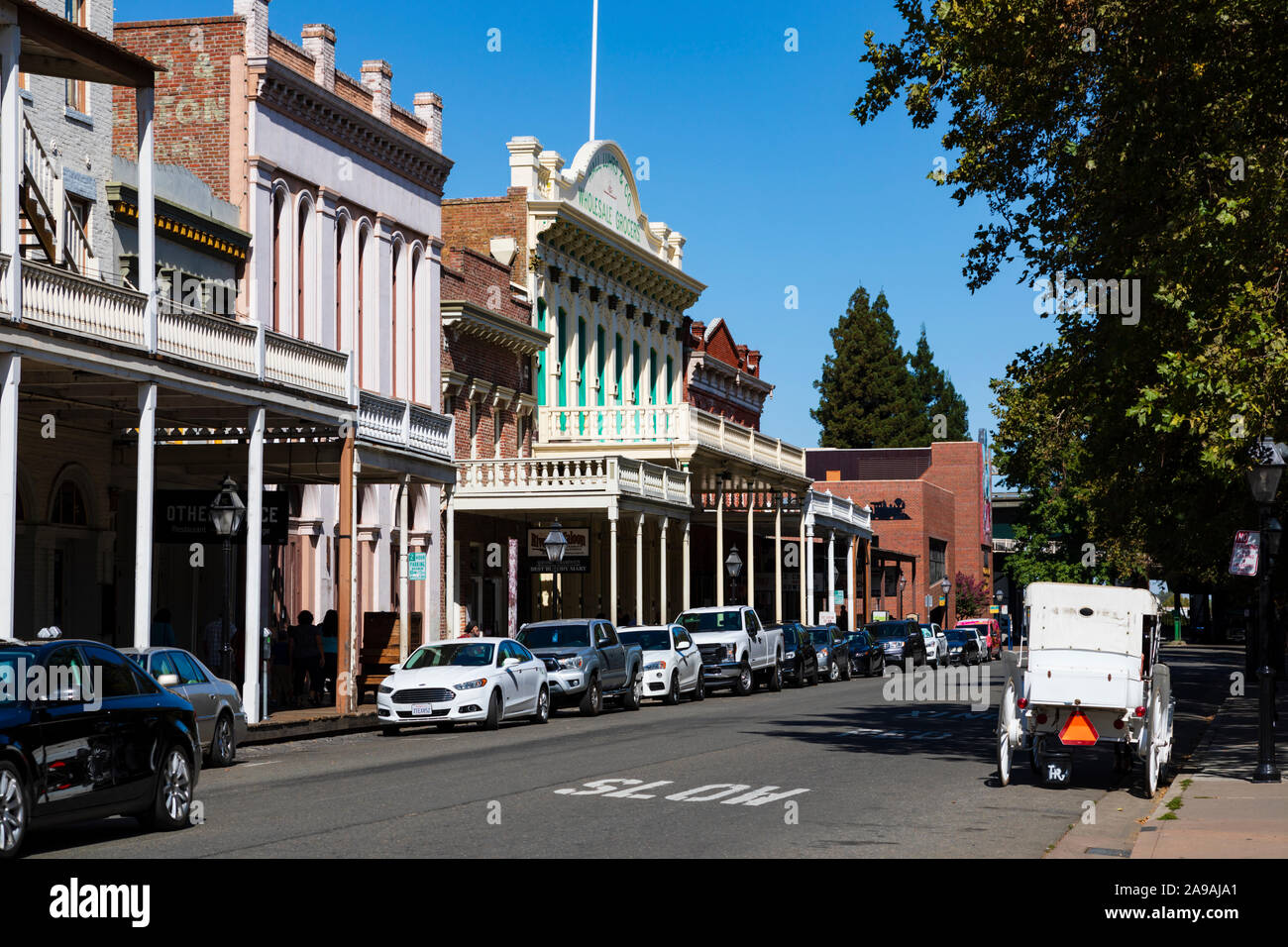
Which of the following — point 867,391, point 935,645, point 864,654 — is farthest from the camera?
point 867,391

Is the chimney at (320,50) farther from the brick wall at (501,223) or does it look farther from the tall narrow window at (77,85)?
the brick wall at (501,223)

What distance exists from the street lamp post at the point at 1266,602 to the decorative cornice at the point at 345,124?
20881mm

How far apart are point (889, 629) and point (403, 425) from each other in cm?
2833

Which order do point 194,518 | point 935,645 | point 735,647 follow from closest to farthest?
point 194,518 → point 735,647 → point 935,645

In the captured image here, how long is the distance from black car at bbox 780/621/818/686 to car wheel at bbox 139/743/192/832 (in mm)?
29043

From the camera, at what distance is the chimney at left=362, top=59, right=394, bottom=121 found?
126 ft

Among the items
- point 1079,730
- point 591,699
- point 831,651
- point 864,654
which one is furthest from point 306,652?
point 864,654

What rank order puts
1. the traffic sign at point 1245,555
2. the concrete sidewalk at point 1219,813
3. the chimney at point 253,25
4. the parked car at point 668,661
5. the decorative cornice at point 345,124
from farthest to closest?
the parked car at point 668,661 < the decorative cornice at point 345,124 < the chimney at point 253,25 < the traffic sign at point 1245,555 < the concrete sidewalk at point 1219,813

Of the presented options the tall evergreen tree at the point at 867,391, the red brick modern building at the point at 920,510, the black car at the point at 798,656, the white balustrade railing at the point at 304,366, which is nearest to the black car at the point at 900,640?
the black car at the point at 798,656

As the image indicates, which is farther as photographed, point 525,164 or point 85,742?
point 525,164

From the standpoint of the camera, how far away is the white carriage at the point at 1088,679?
16266 mm

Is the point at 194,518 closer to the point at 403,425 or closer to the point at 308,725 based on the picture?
the point at 308,725

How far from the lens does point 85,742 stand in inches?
493
